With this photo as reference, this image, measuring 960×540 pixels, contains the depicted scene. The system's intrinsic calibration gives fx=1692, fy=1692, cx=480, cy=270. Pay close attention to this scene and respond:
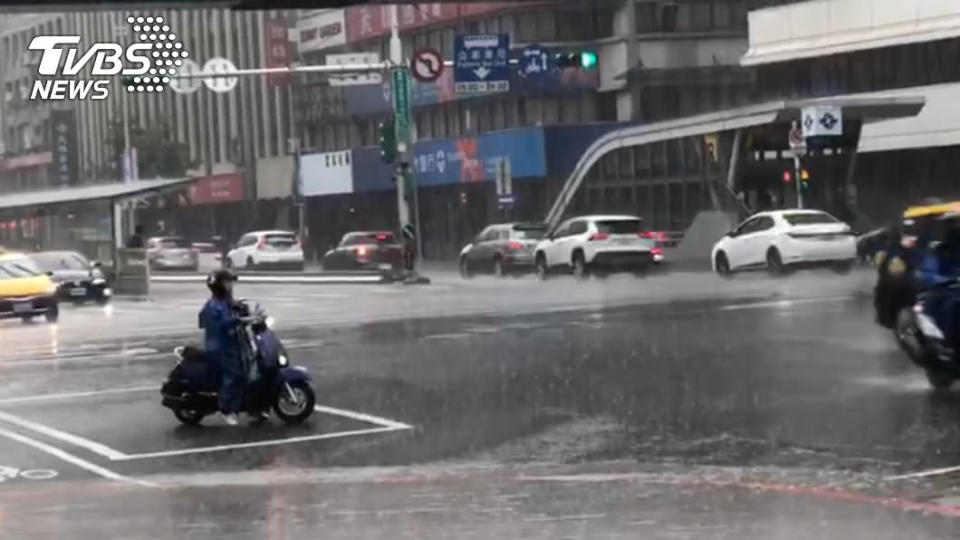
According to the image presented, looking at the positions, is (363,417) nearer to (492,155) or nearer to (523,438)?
(523,438)

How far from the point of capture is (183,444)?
1580 cm

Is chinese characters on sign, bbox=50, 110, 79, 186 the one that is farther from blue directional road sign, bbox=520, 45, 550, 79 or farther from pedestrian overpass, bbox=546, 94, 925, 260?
blue directional road sign, bbox=520, 45, 550, 79

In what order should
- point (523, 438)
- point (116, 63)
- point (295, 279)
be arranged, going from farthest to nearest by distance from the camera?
1. point (295, 279)
2. point (116, 63)
3. point (523, 438)

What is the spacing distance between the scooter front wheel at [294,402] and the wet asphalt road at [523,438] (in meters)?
0.19

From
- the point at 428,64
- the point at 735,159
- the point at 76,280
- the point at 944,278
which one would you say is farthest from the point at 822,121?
the point at 944,278

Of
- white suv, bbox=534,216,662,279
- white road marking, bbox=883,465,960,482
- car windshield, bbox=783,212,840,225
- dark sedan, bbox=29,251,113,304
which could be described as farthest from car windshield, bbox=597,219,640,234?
white road marking, bbox=883,465,960,482

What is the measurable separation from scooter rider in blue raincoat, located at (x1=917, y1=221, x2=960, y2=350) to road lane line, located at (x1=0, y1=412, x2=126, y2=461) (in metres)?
7.61

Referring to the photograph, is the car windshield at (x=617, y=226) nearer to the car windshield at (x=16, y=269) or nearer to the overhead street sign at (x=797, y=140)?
the overhead street sign at (x=797, y=140)

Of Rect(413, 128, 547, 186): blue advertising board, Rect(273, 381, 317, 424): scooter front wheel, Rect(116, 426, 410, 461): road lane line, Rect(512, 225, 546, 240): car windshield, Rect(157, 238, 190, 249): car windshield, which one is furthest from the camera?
Rect(157, 238, 190, 249): car windshield

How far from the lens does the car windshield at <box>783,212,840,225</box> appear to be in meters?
37.5

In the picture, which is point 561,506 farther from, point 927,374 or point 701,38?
point 701,38

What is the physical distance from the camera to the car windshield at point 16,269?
35.4 meters

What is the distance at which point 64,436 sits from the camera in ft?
54.1

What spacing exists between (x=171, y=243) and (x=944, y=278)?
48.5 m
